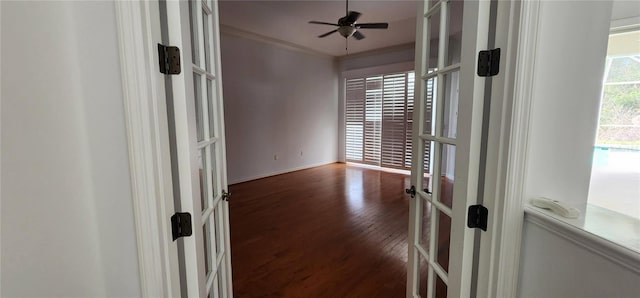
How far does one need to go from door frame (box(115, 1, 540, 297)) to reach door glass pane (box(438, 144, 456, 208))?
0.28 m

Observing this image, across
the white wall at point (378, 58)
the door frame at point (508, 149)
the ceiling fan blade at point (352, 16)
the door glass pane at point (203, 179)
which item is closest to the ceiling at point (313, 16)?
the white wall at point (378, 58)

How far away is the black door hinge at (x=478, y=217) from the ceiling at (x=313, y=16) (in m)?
2.73

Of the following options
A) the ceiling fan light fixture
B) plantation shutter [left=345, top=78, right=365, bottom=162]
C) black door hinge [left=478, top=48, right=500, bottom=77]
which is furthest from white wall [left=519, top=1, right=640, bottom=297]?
plantation shutter [left=345, top=78, right=365, bottom=162]

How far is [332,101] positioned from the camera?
6.46m

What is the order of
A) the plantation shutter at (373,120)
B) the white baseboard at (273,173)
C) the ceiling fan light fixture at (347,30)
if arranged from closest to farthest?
the ceiling fan light fixture at (347,30) → the white baseboard at (273,173) → the plantation shutter at (373,120)

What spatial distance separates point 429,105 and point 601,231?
796mm

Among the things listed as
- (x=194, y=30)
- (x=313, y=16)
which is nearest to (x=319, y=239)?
(x=194, y=30)

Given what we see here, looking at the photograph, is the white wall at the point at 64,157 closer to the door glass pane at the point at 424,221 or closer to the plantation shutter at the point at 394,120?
the door glass pane at the point at 424,221

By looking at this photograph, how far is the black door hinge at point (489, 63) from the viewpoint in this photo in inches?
33.0

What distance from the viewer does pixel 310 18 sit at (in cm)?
391

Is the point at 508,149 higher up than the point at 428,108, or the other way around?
the point at 428,108

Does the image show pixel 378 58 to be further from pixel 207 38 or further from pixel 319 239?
pixel 207 38

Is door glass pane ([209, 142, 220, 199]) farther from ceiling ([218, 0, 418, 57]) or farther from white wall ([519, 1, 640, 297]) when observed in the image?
ceiling ([218, 0, 418, 57])

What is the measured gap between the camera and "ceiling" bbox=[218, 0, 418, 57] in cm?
346
